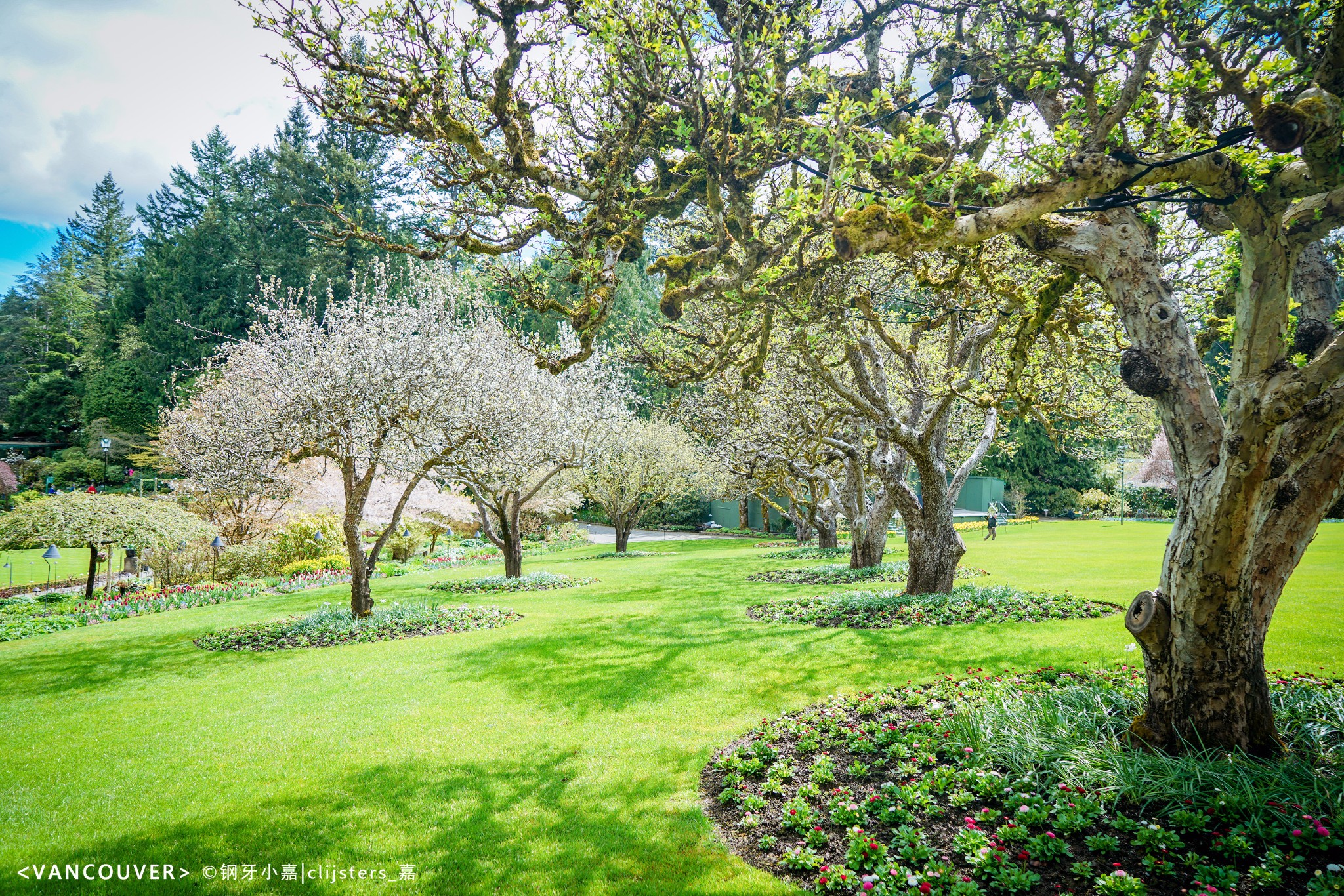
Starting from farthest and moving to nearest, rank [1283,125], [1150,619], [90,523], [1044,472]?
[1044,472] → [90,523] → [1150,619] → [1283,125]

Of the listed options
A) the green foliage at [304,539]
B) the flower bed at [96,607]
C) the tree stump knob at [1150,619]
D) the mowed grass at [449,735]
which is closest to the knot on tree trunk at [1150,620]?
the tree stump knob at [1150,619]

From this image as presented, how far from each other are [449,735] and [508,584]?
11.1 m

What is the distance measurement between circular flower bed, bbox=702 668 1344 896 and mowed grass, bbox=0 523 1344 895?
538 mm

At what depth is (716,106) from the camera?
6.45 m

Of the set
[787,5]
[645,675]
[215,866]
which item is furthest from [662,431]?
[215,866]

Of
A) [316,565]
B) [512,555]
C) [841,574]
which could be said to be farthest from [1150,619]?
[316,565]

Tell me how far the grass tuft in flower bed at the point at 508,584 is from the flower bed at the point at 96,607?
571 cm

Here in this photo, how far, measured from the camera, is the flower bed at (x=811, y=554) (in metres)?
21.3

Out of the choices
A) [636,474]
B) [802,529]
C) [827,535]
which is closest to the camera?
[827,535]

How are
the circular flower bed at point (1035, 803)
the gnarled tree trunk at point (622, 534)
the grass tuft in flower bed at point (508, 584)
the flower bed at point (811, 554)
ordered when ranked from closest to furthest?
the circular flower bed at point (1035, 803) < the grass tuft in flower bed at point (508, 584) < the flower bed at point (811, 554) < the gnarled tree trunk at point (622, 534)

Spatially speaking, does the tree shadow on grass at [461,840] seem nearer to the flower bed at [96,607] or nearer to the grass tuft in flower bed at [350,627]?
the grass tuft in flower bed at [350,627]

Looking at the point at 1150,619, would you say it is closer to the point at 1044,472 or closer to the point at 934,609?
the point at 934,609

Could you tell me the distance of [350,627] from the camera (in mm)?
11875

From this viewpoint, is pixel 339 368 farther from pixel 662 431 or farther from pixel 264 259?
pixel 264 259
